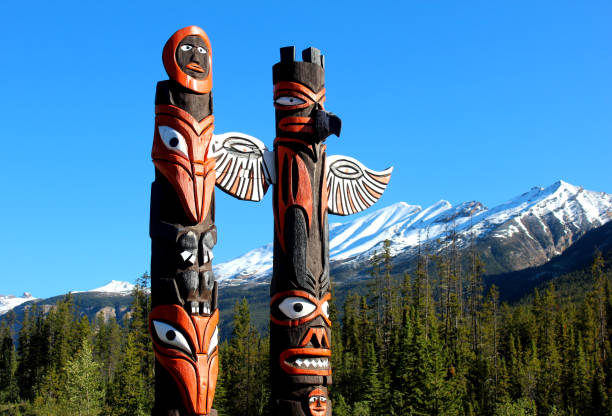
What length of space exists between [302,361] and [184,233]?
2.94m

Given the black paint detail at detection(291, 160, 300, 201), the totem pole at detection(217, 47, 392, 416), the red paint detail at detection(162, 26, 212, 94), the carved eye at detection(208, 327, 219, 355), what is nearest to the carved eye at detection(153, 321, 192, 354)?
the carved eye at detection(208, 327, 219, 355)

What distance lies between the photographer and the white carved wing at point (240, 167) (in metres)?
13.0

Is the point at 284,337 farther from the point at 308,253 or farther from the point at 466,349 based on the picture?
the point at 466,349

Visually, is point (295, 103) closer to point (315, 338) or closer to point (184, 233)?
point (184, 233)

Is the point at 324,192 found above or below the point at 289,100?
below

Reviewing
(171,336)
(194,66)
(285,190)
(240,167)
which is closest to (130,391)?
(240,167)

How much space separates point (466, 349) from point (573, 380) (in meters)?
9.17

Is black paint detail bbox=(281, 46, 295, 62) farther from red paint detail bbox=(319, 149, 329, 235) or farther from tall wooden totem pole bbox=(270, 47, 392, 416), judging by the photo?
red paint detail bbox=(319, 149, 329, 235)

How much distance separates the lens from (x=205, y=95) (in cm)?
1231

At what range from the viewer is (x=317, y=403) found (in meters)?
11.6

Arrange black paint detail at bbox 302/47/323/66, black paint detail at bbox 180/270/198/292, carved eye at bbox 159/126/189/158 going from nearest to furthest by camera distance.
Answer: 1. black paint detail at bbox 180/270/198/292
2. carved eye at bbox 159/126/189/158
3. black paint detail at bbox 302/47/323/66

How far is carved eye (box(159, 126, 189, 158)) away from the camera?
38.4 ft

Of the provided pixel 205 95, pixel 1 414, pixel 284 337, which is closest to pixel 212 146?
pixel 205 95

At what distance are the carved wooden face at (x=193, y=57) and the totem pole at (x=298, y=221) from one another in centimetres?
155
